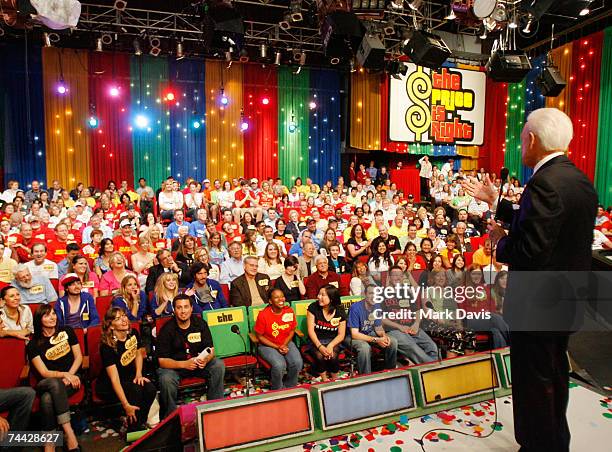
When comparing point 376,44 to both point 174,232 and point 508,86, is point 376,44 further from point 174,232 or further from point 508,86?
point 508,86

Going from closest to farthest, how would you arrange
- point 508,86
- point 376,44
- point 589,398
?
point 589,398
point 376,44
point 508,86

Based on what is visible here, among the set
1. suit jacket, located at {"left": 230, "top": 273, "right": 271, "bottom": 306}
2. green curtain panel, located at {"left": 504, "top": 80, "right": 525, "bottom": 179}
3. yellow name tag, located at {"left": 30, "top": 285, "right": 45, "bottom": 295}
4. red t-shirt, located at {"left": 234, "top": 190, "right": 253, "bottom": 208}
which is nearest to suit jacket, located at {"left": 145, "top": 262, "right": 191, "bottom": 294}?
suit jacket, located at {"left": 230, "top": 273, "right": 271, "bottom": 306}

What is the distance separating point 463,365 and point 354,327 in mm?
1469

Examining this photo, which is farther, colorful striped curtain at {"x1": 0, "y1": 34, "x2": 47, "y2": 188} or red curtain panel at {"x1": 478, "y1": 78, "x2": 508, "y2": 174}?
red curtain panel at {"x1": 478, "y1": 78, "x2": 508, "y2": 174}

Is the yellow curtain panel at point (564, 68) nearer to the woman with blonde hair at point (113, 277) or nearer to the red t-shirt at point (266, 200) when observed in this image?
the red t-shirt at point (266, 200)

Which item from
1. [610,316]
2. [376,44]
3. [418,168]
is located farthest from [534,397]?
[418,168]

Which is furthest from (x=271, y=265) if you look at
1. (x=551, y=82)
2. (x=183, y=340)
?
(x=551, y=82)

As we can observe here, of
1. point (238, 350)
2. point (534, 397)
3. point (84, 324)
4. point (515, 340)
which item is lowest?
point (238, 350)

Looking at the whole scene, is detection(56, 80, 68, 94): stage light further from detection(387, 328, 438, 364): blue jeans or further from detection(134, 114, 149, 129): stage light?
detection(387, 328, 438, 364): blue jeans

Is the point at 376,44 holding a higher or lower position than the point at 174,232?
higher

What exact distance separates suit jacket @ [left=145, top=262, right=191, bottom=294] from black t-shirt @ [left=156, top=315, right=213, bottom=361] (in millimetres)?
1131

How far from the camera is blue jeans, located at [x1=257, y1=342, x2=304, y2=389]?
11.8ft

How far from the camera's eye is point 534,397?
5.33 ft

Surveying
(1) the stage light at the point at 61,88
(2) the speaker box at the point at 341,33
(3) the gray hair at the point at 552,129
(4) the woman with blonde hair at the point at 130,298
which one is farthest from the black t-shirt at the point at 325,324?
(1) the stage light at the point at 61,88
